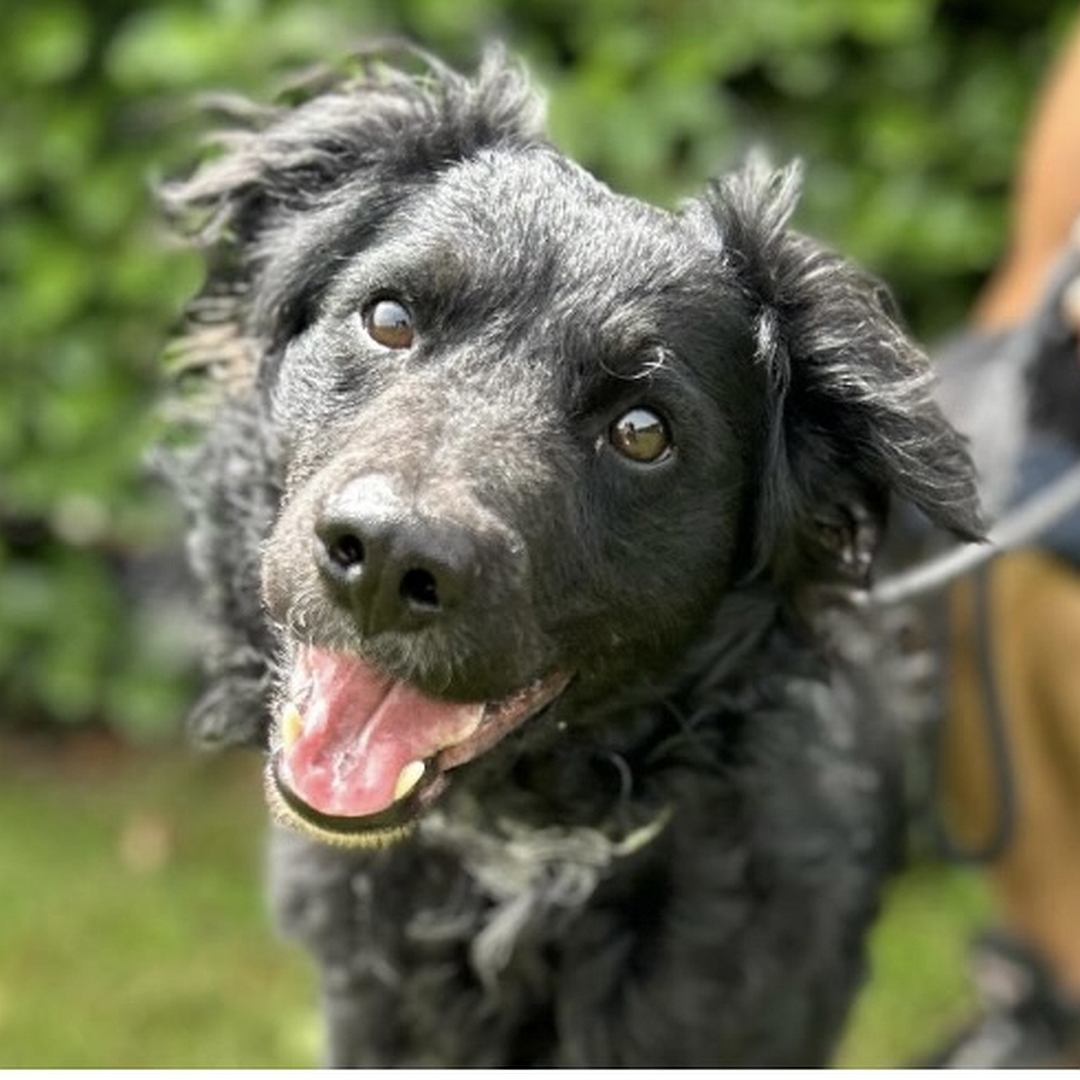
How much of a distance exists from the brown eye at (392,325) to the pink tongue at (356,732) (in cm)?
33

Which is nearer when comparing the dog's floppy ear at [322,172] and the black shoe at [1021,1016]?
the dog's floppy ear at [322,172]

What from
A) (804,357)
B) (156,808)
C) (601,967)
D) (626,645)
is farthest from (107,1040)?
(804,357)

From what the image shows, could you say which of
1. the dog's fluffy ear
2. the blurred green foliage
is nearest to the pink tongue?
the dog's fluffy ear

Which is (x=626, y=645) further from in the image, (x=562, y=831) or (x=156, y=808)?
(x=156, y=808)

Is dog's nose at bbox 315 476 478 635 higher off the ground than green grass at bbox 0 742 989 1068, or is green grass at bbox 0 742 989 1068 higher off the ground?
dog's nose at bbox 315 476 478 635

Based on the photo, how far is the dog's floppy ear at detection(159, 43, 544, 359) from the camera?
2035 millimetres

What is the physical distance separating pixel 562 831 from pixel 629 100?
164 centimetres

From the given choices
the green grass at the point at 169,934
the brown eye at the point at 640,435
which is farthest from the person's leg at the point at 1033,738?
the brown eye at the point at 640,435

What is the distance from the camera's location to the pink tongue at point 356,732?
1730 mm

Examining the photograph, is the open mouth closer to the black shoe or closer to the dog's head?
the dog's head

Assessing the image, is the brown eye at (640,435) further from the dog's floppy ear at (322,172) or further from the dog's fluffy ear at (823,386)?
the dog's floppy ear at (322,172)

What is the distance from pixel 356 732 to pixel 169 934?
6.36 feet

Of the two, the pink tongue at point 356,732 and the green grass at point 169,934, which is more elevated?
the pink tongue at point 356,732

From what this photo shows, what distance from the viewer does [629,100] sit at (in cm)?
332
